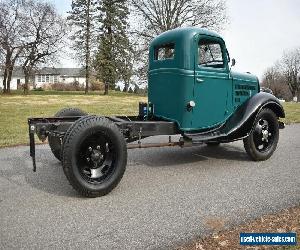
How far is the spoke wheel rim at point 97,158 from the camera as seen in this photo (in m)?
5.00

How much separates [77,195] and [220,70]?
11.4ft

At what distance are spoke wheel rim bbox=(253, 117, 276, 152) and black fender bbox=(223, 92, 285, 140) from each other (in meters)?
0.29

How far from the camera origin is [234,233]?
372cm

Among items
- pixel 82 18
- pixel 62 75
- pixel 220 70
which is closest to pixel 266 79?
pixel 62 75

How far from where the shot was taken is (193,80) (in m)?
6.34

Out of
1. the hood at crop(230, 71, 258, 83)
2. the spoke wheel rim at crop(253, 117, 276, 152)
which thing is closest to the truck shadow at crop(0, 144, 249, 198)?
the spoke wheel rim at crop(253, 117, 276, 152)

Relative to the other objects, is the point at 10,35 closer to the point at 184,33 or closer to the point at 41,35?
the point at 41,35

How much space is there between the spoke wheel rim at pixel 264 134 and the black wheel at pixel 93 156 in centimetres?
308

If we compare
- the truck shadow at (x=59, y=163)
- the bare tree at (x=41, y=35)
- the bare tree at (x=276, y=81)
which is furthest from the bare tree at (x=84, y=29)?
the bare tree at (x=276, y=81)

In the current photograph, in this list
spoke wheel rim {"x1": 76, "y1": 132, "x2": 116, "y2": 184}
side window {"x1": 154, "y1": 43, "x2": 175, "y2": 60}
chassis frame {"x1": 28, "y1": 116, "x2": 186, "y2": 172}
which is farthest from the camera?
side window {"x1": 154, "y1": 43, "x2": 175, "y2": 60}

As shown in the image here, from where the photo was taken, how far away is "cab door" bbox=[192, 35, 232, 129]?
254 inches

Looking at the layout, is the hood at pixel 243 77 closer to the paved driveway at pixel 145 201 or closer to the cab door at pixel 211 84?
the cab door at pixel 211 84

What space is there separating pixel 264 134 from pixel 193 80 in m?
1.89

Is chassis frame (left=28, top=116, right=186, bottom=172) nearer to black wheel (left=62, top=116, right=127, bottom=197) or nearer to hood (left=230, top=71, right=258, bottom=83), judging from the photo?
black wheel (left=62, top=116, right=127, bottom=197)
